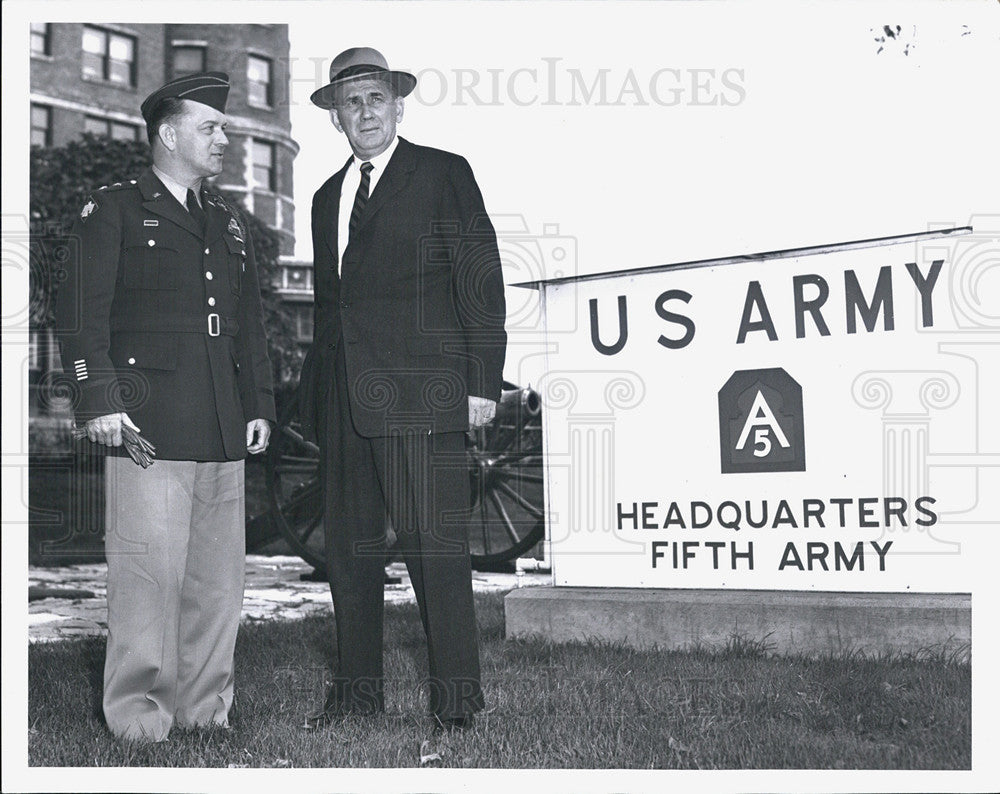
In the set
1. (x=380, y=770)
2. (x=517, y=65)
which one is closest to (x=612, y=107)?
(x=517, y=65)

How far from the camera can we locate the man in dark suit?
12.8 feet

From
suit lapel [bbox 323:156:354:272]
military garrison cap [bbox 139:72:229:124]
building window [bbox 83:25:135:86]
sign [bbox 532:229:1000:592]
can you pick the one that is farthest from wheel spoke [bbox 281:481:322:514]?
building window [bbox 83:25:135:86]

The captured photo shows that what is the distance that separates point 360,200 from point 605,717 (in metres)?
1.86

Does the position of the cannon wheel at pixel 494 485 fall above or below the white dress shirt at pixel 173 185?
below

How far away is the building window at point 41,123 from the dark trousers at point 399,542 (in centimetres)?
1841

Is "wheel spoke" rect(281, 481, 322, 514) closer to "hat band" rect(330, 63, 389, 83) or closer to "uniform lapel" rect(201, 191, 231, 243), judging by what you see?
"uniform lapel" rect(201, 191, 231, 243)

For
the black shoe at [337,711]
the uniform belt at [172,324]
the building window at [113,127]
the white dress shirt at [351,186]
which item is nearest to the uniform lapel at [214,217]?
the uniform belt at [172,324]

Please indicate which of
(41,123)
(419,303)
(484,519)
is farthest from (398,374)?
(41,123)

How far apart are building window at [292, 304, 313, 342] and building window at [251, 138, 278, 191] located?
212cm

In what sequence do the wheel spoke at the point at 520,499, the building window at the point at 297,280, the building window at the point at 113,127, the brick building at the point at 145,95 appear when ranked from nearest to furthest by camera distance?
1. the wheel spoke at the point at 520,499
2. the building window at the point at 297,280
3. the brick building at the point at 145,95
4. the building window at the point at 113,127

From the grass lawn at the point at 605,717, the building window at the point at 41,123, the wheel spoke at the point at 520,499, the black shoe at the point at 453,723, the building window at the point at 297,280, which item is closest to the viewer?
the grass lawn at the point at 605,717

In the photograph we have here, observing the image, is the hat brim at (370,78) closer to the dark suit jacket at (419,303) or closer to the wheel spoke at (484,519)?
the dark suit jacket at (419,303)

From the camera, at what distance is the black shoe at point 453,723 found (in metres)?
3.81

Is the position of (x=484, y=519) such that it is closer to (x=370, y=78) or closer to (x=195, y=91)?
(x=370, y=78)
